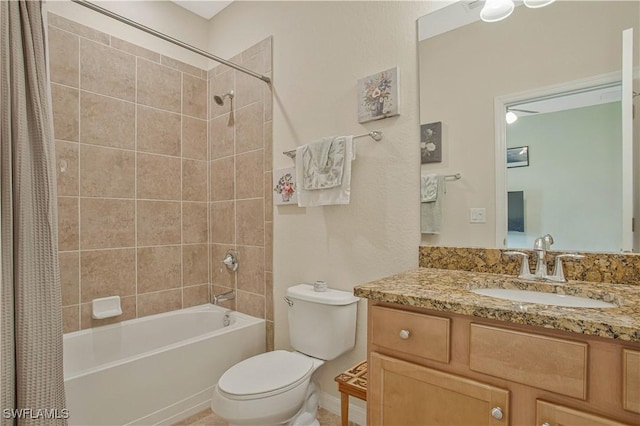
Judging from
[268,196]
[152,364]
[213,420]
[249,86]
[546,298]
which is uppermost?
[249,86]

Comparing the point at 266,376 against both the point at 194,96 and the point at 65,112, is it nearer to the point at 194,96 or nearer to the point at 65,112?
the point at 65,112

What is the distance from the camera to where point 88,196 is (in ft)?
6.99

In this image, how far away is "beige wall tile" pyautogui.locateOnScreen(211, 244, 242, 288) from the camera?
2544 millimetres

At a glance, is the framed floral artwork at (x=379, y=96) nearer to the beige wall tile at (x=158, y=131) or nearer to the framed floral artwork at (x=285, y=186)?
the framed floral artwork at (x=285, y=186)

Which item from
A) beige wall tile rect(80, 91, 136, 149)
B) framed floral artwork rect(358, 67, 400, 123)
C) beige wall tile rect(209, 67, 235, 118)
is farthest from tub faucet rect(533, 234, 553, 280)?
beige wall tile rect(80, 91, 136, 149)

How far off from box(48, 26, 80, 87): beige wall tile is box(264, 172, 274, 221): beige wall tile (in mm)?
1301

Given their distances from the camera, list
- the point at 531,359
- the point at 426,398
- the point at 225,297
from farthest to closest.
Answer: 1. the point at 225,297
2. the point at 426,398
3. the point at 531,359

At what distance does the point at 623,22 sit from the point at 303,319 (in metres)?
1.79

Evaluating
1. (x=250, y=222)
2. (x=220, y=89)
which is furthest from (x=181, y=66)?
(x=250, y=222)

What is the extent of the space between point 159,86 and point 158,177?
0.67 meters

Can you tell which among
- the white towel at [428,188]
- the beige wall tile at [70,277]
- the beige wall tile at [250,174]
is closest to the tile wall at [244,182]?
the beige wall tile at [250,174]

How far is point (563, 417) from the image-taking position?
0.79 meters

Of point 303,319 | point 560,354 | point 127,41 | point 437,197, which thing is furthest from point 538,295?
point 127,41

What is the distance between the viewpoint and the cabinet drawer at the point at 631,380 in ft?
2.32
